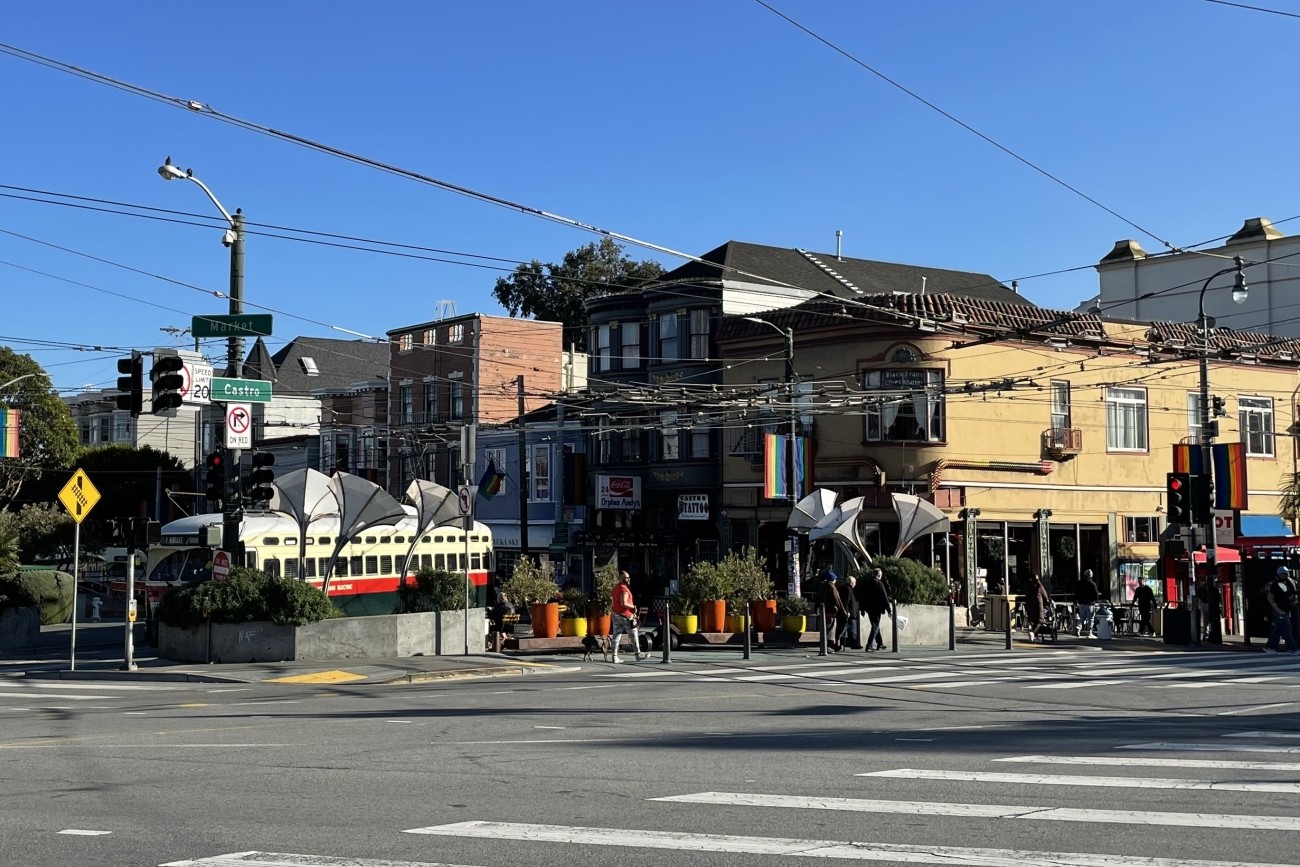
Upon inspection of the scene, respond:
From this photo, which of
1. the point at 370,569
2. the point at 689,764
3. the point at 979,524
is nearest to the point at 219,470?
the point at 370,569

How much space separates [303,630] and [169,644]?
312 cm

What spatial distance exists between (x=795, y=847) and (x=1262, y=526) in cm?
4240

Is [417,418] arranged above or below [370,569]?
above

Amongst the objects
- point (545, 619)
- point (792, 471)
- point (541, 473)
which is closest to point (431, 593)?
point (545, 619)

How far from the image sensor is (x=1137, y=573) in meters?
48.0

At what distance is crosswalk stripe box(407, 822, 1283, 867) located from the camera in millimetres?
7648

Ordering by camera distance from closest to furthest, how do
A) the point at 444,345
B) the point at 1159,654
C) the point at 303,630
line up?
1. the point at 303,630
2. the point at 1159,654
3. the point at 444,345

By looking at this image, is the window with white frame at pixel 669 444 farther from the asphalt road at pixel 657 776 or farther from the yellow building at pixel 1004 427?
the asphalt road at pixel 657 776

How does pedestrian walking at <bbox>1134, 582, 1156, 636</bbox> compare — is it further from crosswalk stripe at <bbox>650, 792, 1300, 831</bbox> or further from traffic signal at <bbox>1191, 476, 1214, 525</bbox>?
crosswalk stripe at <bbox>650, 792, 1300, 831</bbox>

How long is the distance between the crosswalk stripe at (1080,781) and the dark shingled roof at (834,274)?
3881 cm

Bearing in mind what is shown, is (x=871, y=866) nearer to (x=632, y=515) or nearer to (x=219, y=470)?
(x=219, y=470)

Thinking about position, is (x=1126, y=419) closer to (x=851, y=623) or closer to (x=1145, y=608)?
(x=1145, y=608)

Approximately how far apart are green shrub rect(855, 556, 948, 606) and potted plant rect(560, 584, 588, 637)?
6188mm

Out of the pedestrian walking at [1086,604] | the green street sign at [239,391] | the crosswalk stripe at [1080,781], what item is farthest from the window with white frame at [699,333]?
the crosswalk stripe at [1080,781]
